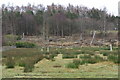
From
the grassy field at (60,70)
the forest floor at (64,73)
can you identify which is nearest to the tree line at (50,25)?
the grassy field at (60,70)

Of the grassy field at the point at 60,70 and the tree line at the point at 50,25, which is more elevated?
the tree line at the point at 50,25

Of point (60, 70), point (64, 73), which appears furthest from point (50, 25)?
point (64, 73)

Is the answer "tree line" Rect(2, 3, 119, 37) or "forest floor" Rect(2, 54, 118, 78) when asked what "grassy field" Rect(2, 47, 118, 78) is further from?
"tree line" Rect(2, 3, 119, 37)

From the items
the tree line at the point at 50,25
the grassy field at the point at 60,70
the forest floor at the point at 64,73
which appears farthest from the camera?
the tree line at the point at 50,25

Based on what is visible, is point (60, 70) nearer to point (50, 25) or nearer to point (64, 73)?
point (64, 73)

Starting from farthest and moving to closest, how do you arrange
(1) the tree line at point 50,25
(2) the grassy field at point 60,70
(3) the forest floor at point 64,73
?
(1) the tree line at point 50,25
(2) the grassy field at point 60,70
(3) the forest floor at point 64,73

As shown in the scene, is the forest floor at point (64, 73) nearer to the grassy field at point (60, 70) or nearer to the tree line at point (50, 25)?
the grassy field at point (60, 70)

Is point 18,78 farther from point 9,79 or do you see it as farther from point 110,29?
point 110,29

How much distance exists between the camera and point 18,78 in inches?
252

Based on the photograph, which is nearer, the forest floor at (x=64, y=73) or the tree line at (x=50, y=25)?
the forest floor at (x=64, y=73)

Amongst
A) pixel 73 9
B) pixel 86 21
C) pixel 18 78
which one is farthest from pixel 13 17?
pixel 18 78

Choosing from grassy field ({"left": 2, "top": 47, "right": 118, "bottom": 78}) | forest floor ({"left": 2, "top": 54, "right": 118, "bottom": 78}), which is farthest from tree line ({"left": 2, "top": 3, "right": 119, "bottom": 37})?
forest floor ({"left": 2, "top": 54, "right": 118, "bottom": 78})

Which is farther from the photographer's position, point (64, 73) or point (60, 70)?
point (60, 70)

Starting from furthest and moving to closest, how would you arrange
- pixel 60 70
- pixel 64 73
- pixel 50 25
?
pixel 50 25 < pixel 60 70 < pixel 64 73
